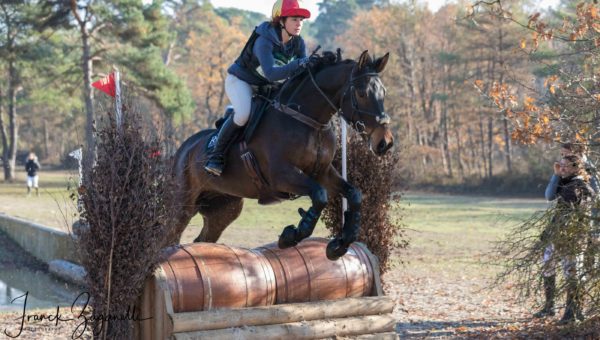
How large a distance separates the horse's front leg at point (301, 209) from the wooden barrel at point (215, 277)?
0.27 m

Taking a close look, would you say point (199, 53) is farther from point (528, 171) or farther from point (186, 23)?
point (528, 171)

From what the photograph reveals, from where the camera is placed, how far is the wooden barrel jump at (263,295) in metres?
4.98

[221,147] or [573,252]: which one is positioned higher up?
[221,147]

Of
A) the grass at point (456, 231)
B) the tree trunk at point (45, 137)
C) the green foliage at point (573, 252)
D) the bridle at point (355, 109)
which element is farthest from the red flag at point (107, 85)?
the tree trunk at point (45, 137)

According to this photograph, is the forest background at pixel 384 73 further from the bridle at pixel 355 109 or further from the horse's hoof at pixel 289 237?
the horse's hoof at pixel 289 237

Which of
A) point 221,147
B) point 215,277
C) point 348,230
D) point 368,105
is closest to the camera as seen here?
point 215,277

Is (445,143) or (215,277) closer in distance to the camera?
(215,277)

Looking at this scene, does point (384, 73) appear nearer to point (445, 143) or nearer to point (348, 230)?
point (445, 143)

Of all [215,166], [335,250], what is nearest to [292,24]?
[215,166]

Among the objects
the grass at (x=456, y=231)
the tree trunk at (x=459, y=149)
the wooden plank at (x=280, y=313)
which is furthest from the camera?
the tree trunk at (x=459, y=149)

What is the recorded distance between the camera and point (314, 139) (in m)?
5.95

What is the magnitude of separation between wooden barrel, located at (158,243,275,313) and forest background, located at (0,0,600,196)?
15754 mm

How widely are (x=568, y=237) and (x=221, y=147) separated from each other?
3.23 metres

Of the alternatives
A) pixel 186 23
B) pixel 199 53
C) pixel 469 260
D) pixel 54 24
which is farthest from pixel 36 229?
pixel 186 23
